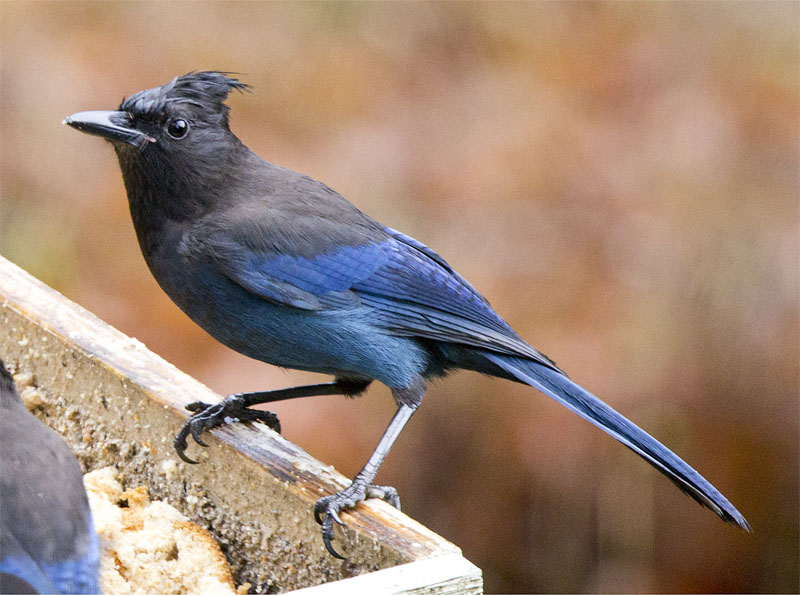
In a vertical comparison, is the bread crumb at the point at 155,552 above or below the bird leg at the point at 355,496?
below

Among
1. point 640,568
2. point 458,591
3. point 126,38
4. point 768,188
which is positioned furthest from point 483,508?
point 126,38

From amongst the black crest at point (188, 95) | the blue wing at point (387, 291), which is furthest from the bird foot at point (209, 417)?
the black crest at point (188, 95)

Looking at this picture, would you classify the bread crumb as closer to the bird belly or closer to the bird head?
the bird belly

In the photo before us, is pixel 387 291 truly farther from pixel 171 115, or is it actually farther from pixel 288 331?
pixel 171 115

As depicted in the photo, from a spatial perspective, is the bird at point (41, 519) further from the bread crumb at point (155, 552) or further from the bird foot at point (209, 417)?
the bird foot at point (209, 417)

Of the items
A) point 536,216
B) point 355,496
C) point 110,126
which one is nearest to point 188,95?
point 110,126

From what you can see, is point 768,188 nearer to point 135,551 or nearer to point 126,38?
point 126,38
